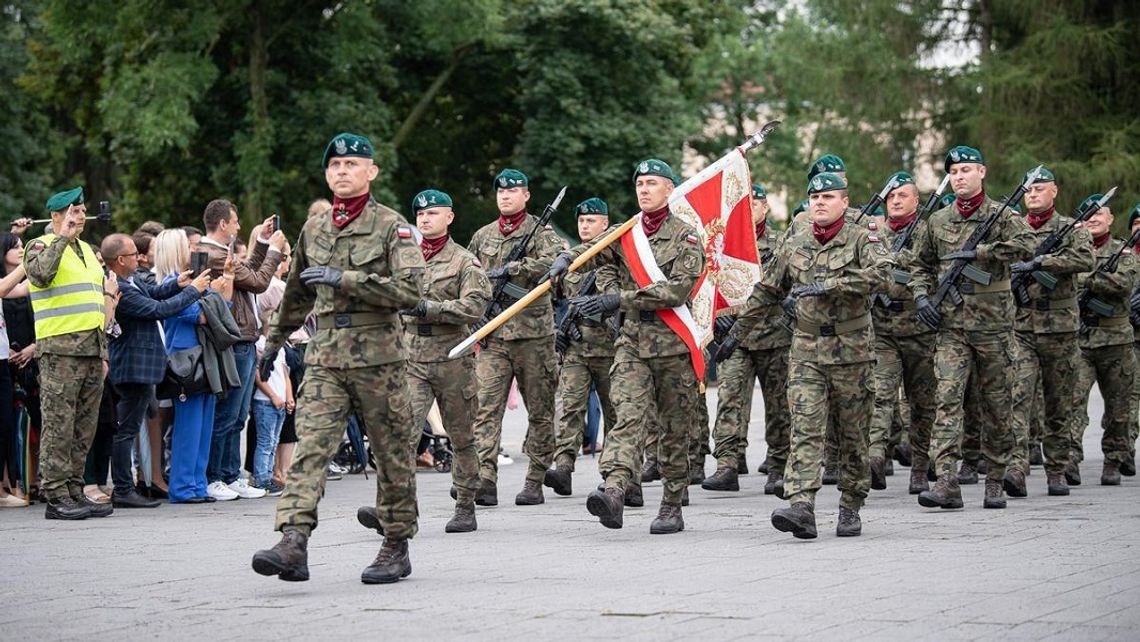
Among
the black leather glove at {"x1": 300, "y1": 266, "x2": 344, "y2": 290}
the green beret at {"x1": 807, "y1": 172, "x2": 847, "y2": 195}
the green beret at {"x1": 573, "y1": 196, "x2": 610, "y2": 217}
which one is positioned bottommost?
the black leather glove at {"x1": 300, "y1": 266, "x2": 344, "y2": 290}

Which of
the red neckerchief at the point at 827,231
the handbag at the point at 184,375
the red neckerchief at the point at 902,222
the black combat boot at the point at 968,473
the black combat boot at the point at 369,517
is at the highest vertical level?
the red neckerchief at the point at 902,222

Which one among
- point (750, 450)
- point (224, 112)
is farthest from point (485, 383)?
point (224, 112)

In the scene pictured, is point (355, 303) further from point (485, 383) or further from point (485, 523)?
point (485, 383)

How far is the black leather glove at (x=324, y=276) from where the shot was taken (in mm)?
8484

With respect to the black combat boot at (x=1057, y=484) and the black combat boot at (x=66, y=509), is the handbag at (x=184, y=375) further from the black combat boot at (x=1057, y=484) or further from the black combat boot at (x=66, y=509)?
the black combat boot at (x=1057, y=484)

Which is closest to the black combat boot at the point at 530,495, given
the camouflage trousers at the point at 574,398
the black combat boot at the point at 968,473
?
the camouflage trousers at the point at 574,398

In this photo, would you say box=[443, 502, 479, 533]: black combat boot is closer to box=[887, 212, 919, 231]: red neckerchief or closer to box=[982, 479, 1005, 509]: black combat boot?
box=[982, 479, 1005, 509]: black combat boot

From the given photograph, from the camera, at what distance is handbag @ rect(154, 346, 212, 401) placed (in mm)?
13172

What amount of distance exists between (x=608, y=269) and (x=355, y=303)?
2.97m

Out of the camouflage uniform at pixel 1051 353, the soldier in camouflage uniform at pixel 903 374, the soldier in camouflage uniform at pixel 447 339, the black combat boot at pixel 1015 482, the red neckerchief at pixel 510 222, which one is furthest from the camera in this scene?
the red neckerchief at pixel 510 222

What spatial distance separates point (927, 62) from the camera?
42844 millimetres

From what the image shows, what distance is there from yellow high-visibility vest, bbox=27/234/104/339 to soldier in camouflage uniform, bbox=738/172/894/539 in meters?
5.02

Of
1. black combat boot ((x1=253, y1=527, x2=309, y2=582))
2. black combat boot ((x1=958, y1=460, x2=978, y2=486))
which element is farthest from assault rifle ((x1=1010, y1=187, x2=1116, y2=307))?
black combat boot ((x1=253, y1=527, x2=309, y2=582))

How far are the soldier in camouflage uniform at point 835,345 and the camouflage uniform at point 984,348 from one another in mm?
1600
